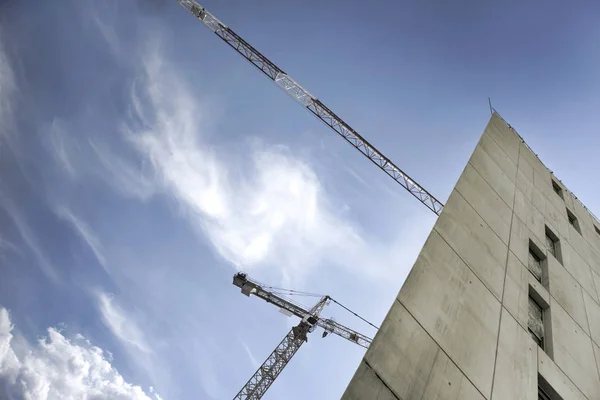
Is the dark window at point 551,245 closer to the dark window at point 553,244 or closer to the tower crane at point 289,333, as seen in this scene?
the dark window at point 553,244

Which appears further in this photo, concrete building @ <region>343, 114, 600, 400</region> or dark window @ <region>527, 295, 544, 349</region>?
dark window @ <region>527, 295, 544, 349</region>

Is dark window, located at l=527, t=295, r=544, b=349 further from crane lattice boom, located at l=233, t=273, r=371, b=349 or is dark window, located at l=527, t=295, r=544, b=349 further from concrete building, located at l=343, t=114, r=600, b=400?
crane lattice boom, located at l=233, t=273, r=371, b=349

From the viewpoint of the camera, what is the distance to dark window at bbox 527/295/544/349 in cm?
966

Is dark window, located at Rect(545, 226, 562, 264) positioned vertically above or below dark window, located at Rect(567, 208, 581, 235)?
below

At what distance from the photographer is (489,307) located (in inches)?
337

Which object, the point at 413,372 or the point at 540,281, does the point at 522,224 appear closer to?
the point at 540,281

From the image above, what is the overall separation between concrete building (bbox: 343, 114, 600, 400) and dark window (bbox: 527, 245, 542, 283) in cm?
4

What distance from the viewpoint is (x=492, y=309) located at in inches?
339

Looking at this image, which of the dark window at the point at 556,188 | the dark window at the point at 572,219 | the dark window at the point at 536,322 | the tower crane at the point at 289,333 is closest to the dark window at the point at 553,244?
the dark window at the point at 536,322

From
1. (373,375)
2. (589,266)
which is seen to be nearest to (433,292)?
(373,375)

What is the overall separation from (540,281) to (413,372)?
8023 mm

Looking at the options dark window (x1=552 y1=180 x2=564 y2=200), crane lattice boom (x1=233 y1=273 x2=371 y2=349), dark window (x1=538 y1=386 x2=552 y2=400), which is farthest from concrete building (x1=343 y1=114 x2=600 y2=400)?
crane lattice boom (x1=233 y1=273 x2=371 y2=349)

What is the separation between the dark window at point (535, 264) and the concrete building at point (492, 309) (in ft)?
0.14

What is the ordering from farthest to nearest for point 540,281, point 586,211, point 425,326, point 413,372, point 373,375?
1. point 586,211
2. point 540,281
3. point 425,326
4. point 413,372
5. point 373,375
